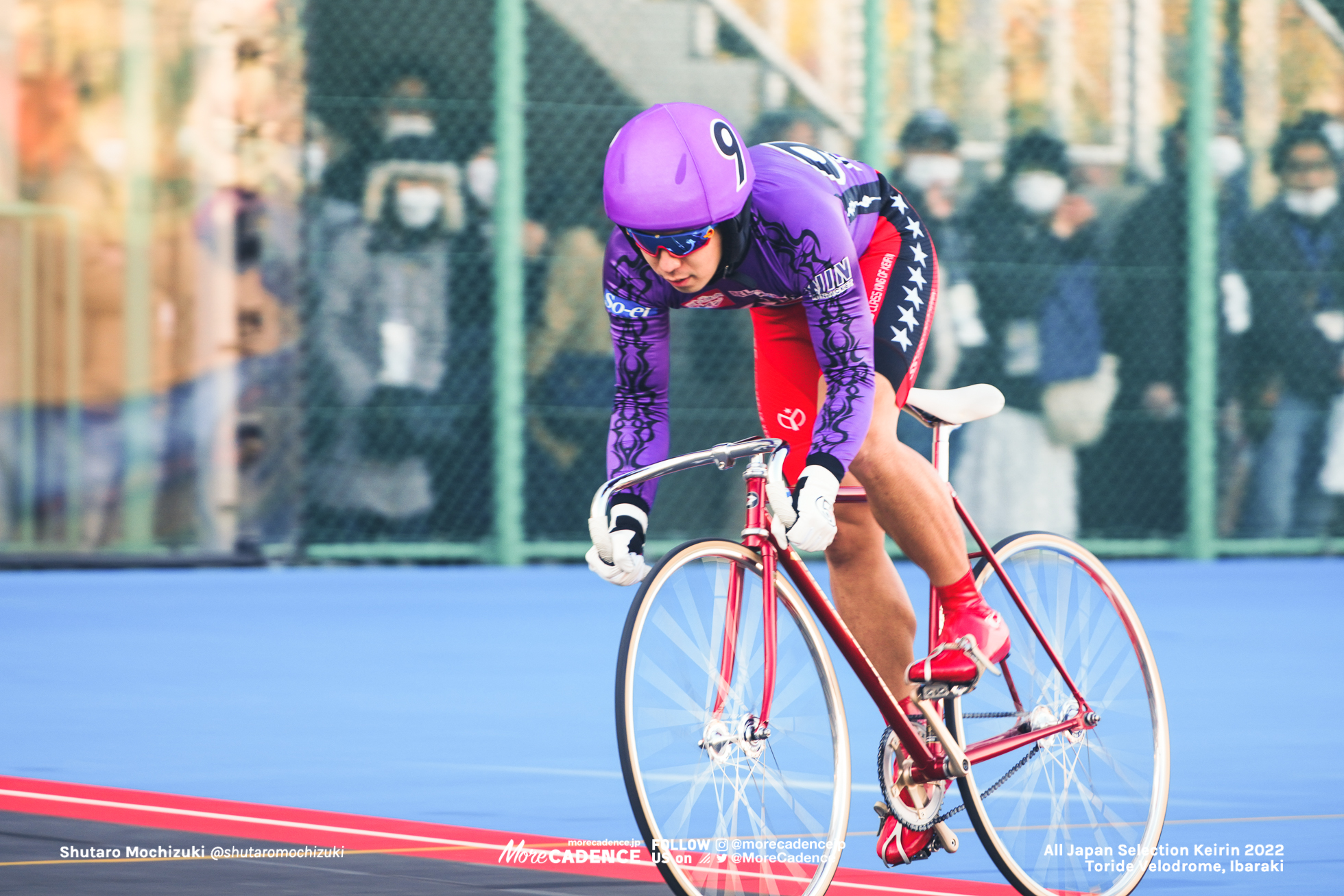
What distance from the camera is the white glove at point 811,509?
4.27m

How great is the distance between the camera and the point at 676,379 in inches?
499

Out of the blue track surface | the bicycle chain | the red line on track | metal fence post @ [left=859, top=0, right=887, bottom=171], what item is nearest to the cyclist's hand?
the bicycle chain

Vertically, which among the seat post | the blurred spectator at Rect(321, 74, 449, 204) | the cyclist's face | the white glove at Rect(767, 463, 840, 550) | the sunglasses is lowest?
the white glove at Rect(767, 463, 840, 550)

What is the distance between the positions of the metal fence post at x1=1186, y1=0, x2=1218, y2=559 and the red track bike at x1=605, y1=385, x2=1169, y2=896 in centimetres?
856

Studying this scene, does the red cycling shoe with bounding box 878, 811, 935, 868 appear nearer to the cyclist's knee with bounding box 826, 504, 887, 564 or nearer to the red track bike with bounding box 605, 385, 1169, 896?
the red track bike with bounding box 605, 385, 1169, 896

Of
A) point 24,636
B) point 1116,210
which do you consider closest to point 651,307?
point 24,636

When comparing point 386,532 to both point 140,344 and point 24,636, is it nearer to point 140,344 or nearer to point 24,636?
point 140,344

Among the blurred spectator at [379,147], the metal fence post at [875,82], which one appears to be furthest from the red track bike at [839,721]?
the metal fence post at [875,82]

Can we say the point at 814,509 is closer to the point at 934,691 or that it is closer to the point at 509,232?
the point at 934,691

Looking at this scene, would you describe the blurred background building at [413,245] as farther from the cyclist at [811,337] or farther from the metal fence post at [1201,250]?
the cyclist at [811,337]

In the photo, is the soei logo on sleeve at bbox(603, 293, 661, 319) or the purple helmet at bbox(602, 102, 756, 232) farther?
the soei logo on sleeve at bbox(603, 293, 661, 319)

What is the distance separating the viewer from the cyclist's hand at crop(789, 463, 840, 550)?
427 centimetres

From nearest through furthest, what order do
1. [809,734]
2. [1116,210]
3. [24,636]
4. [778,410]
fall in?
1. [809,734]
2. [778,410]
3. [24,636]
4. [1116,210]

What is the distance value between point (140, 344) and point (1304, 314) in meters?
6.70
